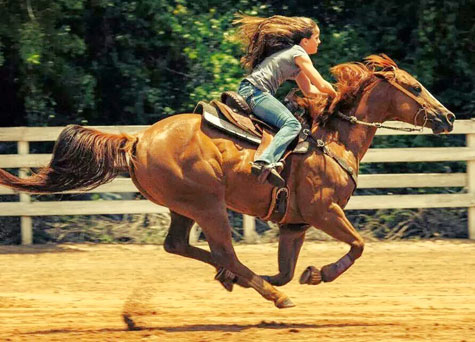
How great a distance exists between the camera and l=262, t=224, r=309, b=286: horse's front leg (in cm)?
751

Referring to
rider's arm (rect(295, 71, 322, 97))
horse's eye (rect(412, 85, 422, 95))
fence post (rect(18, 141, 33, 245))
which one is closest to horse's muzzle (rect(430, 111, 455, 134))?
horse's eye (rect(412, 85, 422, 95))

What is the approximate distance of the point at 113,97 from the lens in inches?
544

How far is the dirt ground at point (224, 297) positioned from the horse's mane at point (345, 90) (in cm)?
165

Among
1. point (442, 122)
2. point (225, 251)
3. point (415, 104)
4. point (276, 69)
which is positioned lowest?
point (225, 251)

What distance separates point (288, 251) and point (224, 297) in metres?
1.03

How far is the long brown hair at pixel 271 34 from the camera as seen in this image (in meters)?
7.61

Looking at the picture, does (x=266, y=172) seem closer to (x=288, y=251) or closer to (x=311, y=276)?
(x=288, y=251)

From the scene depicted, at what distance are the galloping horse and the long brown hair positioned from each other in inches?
28.2

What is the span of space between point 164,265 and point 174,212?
102 inches

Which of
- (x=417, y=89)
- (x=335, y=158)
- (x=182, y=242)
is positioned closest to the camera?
(x=335, y=158)

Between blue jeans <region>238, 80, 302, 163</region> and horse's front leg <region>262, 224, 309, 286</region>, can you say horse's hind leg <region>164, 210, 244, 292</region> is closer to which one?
horse's front leg <region>262, 224, 309, 286</region>

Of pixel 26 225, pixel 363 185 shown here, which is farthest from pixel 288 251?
pixel 26 225

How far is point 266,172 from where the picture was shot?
716cm

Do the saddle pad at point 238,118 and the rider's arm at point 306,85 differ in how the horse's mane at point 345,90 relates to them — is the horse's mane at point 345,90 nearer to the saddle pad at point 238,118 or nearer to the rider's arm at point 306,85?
the rider's arm at point 306,85
